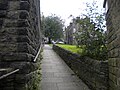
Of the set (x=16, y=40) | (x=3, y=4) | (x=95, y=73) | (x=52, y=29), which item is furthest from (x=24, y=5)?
(x=52, y=29)

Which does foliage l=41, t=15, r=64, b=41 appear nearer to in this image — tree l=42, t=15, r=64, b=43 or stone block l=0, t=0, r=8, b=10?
tree l=42, t=15, r=64, b=43

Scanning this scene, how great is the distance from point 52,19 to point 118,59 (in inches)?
1455

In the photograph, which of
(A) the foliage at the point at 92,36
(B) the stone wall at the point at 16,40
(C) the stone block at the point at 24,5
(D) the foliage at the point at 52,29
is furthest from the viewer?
(D) the foliage at the point at 52,29

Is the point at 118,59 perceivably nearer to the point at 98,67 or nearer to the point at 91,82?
the point at 98,67

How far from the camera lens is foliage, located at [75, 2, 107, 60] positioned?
22.8 feet

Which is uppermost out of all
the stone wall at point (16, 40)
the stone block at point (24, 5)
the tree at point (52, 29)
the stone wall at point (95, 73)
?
the tree at point (52, 29)

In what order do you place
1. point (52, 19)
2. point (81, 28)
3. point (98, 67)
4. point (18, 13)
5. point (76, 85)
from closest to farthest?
point (18, 13), point (98, 67), point (76, 85), point (81, 28), point (52, 19)

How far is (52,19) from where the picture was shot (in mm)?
40312

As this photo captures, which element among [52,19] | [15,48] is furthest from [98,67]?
[52,19]

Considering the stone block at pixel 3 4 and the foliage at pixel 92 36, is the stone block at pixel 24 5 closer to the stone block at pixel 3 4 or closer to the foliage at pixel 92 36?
the stone block at pixel 3 4

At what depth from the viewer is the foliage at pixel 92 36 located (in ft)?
22.8

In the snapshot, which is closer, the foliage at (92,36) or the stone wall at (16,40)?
the stone wall at (16,40)

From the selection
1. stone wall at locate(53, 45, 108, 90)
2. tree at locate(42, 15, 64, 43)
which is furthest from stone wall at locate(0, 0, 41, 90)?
tree at locate(42, 15, 64, 43)

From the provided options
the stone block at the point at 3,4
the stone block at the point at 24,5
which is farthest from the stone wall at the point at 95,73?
the stone block at the point at 3,4
